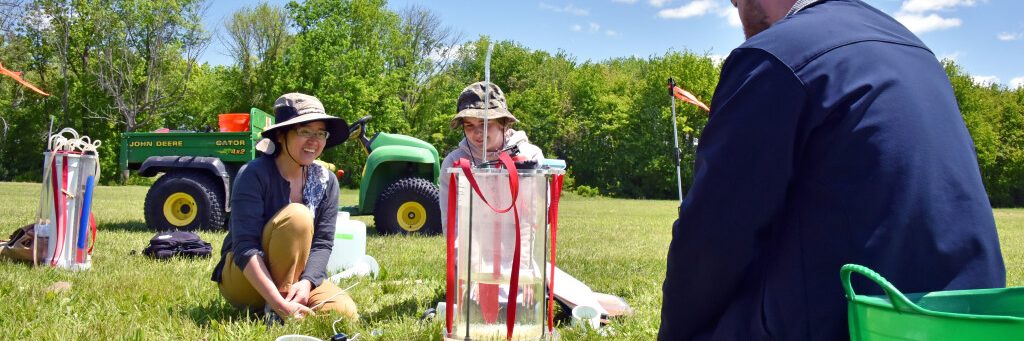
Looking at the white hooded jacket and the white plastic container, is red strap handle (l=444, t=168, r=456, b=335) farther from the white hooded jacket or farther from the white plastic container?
the white plastic container

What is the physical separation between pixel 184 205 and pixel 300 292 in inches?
242

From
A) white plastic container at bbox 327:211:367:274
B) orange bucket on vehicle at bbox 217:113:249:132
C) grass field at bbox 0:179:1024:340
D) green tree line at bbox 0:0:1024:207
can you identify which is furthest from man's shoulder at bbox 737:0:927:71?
green tree line at bbox 0:0:1024:207

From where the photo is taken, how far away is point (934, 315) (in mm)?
1083

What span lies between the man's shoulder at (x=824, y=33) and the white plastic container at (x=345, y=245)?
4.34 m

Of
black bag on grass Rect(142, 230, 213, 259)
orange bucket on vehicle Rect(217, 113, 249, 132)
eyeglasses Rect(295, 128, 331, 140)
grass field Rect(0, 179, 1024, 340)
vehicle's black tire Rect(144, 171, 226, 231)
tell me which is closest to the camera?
grass field Rect(0, 179, 1024, 340)

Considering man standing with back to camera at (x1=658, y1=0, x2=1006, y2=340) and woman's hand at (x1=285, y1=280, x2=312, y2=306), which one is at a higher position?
man standing with back to camera at (x1=658, y1=0, x2=1006, y2=340)

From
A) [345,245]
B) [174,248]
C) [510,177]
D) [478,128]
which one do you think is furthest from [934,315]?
[174,248]

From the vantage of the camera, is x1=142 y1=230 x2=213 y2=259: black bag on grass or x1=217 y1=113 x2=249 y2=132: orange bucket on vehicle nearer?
x1=142 y1=230 x2=213 y2=259: black bag on grass

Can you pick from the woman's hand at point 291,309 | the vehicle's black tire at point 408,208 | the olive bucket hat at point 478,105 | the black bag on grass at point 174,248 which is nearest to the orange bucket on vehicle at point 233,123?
the vehicle's black tire at point 408,208

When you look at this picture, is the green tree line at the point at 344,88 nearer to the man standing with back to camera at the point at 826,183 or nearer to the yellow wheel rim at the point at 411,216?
the yellow wheel rim at the point at 411,216

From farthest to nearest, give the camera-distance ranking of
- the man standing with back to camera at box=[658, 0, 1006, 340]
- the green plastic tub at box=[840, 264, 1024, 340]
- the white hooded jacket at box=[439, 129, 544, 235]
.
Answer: the white hooded jacket at box=[439, 129, 544, 235] → the man standing with back to camera at box=[658, 0, 1006, 340] → the green plastic tub at box=[840, 264, 1024, 340]

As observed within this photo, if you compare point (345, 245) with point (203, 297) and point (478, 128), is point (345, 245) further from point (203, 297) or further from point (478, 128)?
point (478, 128)

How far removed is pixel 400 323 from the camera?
3.85 meters

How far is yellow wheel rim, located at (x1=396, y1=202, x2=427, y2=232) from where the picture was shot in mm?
9492
